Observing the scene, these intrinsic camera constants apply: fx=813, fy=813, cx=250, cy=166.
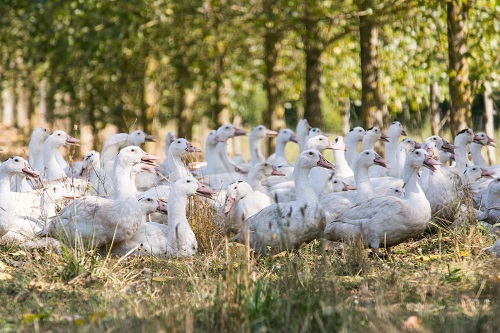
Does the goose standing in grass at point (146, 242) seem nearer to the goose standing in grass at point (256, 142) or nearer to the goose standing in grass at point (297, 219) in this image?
the goose standing in grass at point (297, 219)

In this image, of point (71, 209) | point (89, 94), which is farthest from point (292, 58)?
point (71, 209)

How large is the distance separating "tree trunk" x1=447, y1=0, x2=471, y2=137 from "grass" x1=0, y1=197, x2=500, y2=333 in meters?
5.04

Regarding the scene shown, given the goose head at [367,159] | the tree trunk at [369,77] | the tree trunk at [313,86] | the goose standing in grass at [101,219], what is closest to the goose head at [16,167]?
the goose standing in grass at [101,219]

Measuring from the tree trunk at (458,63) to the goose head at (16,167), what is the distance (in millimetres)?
6836

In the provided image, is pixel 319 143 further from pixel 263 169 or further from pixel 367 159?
pixel 367 159

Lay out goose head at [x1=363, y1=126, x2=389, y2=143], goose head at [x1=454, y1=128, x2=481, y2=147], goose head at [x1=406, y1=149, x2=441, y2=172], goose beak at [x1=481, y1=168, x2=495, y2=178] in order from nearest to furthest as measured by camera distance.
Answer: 1. goose head at [x1=406, y1=149, x2=441, y2=172]
2. goose beak at [x1=481, y1=168, x2=495, y2=178]
3. goose head at [x1=454, y1=128, x2=481, y2=147]
4. goose head at [x1=363, y1=126, x2=389, y2=143]

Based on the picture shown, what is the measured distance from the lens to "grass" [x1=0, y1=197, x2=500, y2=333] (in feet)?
16.7

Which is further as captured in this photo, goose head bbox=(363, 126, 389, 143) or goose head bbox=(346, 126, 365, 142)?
goose head bbox=(346, 126, 365, 142)

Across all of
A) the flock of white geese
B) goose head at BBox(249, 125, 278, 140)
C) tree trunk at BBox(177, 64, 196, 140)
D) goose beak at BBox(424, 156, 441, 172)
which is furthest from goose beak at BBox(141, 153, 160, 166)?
tree trunk at BBox(177, 64, 196, 140)

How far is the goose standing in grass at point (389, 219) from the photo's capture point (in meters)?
7.89

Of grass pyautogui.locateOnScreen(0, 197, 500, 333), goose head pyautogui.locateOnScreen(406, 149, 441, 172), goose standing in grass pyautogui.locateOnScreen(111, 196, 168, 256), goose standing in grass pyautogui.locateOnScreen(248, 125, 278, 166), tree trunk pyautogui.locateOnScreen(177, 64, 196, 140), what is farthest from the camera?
tree trunk pyautogui.locateOnScreen(177, 64, 196, 140)

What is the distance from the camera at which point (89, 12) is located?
16.7 metres

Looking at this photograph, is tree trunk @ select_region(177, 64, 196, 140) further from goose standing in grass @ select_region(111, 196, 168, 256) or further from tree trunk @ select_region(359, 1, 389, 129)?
goose standing in grass @ select_region(111, 196, 168, 256)

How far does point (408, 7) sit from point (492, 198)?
5.67 metres
